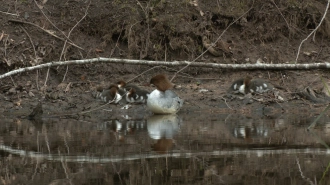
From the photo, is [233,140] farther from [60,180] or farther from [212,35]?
[212,35]

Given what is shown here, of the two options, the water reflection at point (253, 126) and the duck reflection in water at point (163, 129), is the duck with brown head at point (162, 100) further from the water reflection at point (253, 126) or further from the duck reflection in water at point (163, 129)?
the water reflection at point (253, 126)

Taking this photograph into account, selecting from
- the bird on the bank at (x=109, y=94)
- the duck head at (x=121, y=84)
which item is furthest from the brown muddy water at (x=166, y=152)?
the duck head at (x=121, y=84)

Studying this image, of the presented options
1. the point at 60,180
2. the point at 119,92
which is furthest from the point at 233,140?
the point at 119,92

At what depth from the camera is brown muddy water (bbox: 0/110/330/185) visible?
18.6ft

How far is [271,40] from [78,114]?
5.40m

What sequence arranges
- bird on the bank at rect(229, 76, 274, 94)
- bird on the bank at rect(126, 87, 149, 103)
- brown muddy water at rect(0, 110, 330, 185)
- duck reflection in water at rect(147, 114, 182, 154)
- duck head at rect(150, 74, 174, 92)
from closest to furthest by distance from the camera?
brown muddy water at rect(0, 110, 330, 185) < duck reflection in water at rect(147, 114, 182, 154) < duck head at rect(150, 74, 174, 92) < bird on the bank at rect(126, 87, 149, 103) < bird on the bank at rect(229, 76, 274, 94)

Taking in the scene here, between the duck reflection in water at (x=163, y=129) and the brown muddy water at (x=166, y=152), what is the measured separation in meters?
0.01

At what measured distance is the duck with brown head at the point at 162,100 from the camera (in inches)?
464

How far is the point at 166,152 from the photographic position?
6941 mm

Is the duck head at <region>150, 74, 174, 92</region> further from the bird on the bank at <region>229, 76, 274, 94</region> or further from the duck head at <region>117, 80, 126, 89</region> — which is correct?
the bird on the bank at <region>229, 76, 274, 94</region>

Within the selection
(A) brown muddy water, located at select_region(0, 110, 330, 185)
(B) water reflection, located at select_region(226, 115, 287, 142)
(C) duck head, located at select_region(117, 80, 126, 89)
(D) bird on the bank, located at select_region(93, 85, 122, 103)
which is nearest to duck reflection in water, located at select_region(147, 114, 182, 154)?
(A) brown muddy water, located at select_region(0, 110, 330, 185)

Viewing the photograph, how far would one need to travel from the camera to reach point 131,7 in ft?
47.9

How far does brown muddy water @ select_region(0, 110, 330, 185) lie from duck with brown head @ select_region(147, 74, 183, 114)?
115 cm

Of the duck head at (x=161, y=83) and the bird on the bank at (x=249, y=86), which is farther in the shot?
the bird on the bank at (x=249, y=86)
